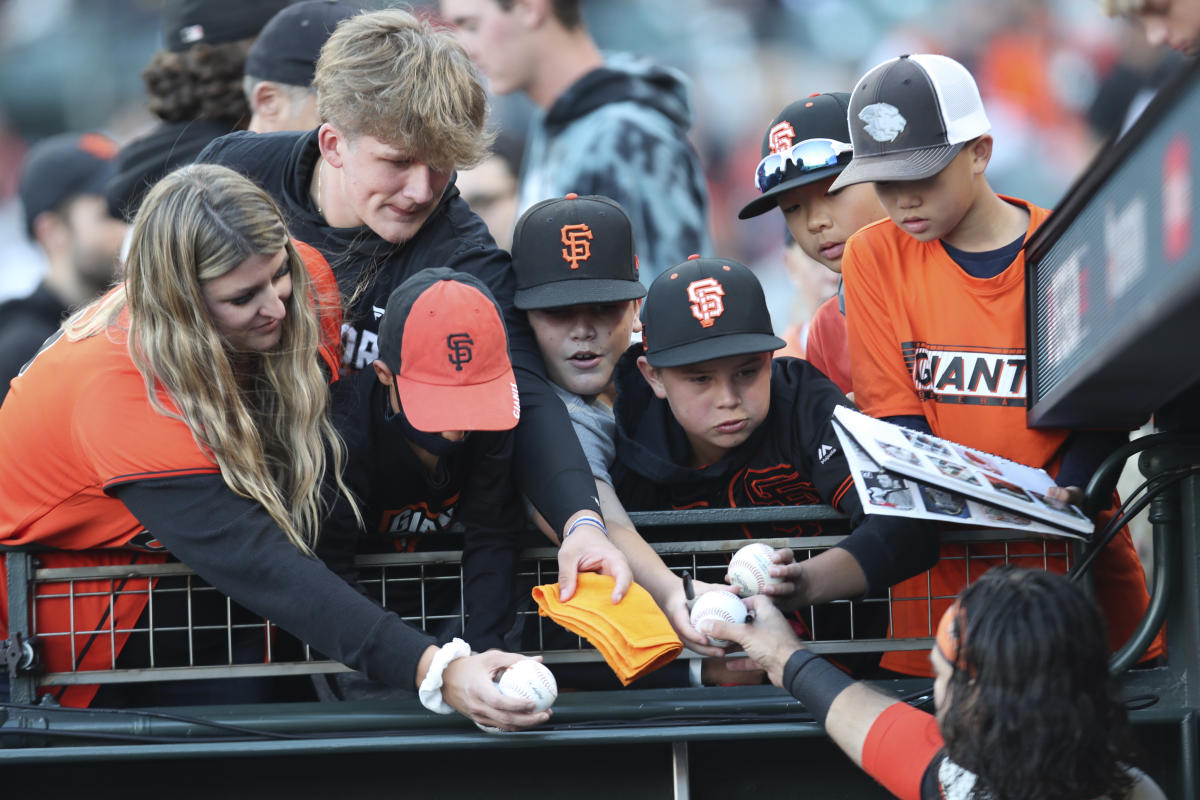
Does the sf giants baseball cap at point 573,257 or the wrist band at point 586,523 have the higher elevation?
the sf giants baseball cap at point 573,257

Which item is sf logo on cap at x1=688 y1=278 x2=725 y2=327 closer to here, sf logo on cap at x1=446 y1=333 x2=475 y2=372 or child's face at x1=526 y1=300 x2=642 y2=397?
child's face at x1=526 y1=300 x2=642 y2=397

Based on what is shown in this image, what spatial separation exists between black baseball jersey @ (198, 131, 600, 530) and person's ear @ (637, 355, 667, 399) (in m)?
0.24

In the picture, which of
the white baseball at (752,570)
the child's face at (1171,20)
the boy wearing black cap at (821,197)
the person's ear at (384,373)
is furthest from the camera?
the boy wearing black cap at (821,197)

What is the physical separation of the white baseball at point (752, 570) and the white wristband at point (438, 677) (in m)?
0.54

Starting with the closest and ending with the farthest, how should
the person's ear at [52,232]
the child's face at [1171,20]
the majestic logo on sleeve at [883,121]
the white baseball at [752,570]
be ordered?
the child's face at [1171,20]
the white baseball at [752,570]
the majestic logo on sleeve at [883,121]
the person's ear at [52,232]

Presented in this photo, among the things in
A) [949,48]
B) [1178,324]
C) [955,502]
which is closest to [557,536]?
[955,502]

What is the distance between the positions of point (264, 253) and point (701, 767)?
4.26 feet

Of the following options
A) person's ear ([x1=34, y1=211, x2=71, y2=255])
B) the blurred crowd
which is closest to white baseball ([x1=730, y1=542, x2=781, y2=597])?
the blurred crowd

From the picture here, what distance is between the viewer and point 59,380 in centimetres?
253

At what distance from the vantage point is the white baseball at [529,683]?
2340mm

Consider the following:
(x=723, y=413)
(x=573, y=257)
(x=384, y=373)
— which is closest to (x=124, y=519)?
(x=384, y=373)

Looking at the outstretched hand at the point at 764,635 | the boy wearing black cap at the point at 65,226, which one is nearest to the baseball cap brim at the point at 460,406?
the outstretched hand at the point at 764,635

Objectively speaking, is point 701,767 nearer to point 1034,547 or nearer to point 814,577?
point 814,577

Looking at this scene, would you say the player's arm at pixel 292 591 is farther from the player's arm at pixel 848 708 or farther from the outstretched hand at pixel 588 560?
the player's arm at pixel 848 708
